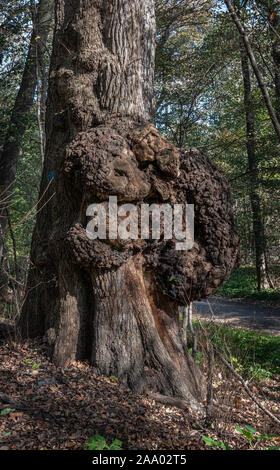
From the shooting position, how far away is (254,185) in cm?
1189

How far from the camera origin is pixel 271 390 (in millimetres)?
5676

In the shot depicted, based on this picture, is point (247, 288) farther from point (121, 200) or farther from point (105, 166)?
point (105, 166)

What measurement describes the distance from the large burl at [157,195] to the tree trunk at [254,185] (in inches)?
286

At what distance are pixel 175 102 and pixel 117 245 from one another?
7.51 metres

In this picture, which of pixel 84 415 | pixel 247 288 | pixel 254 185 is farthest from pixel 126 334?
pixel 247 288

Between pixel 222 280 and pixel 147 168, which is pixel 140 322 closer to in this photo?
pixel 222 280

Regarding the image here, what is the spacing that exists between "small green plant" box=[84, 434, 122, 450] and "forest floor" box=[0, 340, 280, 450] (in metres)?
0.07

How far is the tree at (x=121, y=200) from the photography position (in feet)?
11.9

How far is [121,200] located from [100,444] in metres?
2.06

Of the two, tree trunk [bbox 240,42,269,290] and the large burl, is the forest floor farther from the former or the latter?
tree trunk [bbox 240,42,269,290]

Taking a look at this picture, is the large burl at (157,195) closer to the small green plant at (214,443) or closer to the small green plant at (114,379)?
the small green plant at (114,379)

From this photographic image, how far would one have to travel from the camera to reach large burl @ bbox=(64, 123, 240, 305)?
3537 mm

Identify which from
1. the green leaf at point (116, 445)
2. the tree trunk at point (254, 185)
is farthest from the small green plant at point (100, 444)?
the tree trunk at point (254, 185)
